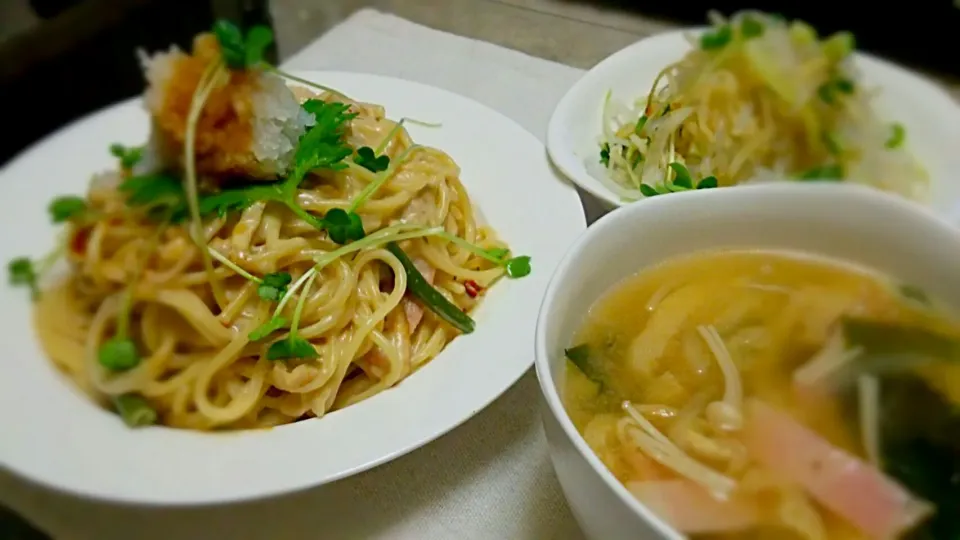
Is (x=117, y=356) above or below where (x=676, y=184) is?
→ below

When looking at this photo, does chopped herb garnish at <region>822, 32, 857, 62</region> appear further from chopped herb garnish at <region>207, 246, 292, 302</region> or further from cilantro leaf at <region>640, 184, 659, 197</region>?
chopped herb garnish at <region>207, 246, 292, 302</region>

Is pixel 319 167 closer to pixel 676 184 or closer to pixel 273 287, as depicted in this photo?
pixel 273 287

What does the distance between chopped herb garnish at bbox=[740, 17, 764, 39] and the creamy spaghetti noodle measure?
402mm

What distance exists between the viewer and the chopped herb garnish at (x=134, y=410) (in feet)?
2.40

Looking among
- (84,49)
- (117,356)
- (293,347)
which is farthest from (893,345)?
(84,49)

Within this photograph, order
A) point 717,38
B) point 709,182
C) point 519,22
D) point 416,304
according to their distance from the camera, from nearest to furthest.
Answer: point 717,38
point 709,182
point 416,304
point 519,22

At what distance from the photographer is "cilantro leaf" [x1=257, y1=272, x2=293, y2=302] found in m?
0.84

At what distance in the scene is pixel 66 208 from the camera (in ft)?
2.93

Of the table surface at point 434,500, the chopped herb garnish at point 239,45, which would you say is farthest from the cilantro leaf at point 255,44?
the table surface at point 434,500

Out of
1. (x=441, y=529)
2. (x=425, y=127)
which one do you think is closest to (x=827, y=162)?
(x=441, y=529)

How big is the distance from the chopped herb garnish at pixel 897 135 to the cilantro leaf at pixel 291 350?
1.83 ft

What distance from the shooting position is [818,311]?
60 centimetres

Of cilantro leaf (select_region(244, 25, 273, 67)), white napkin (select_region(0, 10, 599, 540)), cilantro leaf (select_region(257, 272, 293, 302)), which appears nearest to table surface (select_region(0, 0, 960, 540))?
white napkin (select_region(0, 10, 599, 540))

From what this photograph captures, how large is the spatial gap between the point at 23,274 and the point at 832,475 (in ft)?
2.65
